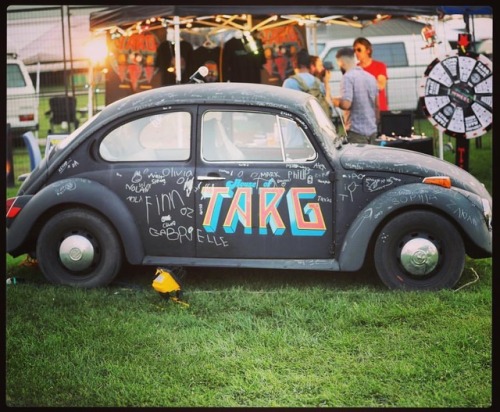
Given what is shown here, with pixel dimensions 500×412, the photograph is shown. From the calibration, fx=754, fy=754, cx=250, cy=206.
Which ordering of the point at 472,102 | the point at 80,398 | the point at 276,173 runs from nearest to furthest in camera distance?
the point at 80,398, the point at 276,173, the point at 472,102

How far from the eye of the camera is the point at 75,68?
12.4 metres

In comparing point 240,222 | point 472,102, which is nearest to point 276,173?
point 240,222

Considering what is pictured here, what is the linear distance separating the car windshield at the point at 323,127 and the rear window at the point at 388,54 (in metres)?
8.40

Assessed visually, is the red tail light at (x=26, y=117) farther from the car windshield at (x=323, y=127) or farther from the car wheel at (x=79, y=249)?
the car windshield at (x=323, y=127)

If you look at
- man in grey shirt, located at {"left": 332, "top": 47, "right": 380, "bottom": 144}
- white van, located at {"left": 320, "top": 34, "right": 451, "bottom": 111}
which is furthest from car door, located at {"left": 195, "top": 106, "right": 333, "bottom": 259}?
white van, located at {"left": 320, "top": 34, "right": 451, "bottom": 111}

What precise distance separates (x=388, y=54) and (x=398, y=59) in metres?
0.21

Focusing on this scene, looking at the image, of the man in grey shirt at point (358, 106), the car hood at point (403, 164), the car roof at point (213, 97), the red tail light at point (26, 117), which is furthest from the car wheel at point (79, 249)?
the red tail light at point (26, 117)

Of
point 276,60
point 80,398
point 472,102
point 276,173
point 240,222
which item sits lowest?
point 80,398

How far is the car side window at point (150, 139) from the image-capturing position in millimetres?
5168

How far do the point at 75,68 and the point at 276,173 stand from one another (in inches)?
327

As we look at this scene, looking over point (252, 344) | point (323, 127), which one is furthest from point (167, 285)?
point (323, 127)

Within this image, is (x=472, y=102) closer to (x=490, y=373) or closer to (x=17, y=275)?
(x=490, y=373)

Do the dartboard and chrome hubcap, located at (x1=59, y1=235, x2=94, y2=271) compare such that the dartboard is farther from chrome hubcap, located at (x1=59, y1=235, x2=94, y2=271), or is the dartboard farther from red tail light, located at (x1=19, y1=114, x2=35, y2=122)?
red tail light, located at (x1=19, y1=114, x2=35, y2=122)

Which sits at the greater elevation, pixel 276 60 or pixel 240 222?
pixel 276 60
